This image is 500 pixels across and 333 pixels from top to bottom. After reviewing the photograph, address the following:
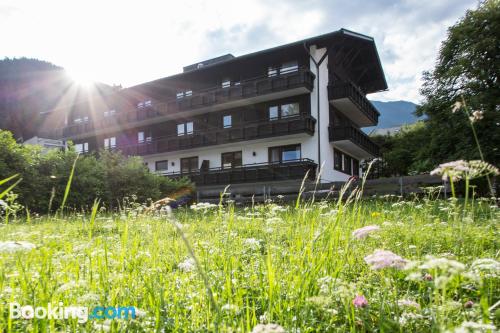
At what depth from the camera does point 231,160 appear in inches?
939

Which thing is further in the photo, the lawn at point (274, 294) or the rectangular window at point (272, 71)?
the rectangular window at point (272, 71)

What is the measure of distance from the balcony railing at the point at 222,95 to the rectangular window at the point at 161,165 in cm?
338

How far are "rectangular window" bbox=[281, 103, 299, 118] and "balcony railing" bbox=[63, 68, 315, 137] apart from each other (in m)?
1.34

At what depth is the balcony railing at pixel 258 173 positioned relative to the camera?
65.6 ft

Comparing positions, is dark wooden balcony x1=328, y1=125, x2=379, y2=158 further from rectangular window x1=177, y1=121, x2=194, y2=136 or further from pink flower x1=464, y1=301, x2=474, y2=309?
pink flower x1=464, y1=301, x2=474, y2=309

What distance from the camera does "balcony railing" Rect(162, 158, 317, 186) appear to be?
20.0 m

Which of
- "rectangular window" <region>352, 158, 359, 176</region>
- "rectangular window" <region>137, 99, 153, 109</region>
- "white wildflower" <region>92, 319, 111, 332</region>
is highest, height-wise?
"rectangular window" <region>137, 99, 153, 109</region>

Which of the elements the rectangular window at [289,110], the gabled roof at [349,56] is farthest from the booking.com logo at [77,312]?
the rectangular window at [289,110]

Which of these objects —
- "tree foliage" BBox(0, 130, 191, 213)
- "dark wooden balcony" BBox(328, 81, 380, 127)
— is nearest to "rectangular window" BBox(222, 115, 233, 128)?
"dark wooden balcony" BBox(328, 81, 380, 127)

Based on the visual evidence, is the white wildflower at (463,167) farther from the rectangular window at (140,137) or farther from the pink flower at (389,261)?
the rectangular window at (140,137)

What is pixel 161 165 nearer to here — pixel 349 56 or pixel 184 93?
pixel 184 93

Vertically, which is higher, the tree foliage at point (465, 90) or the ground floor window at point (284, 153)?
the tree foliage at point (465, 90)

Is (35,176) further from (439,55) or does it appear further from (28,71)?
(28,71)

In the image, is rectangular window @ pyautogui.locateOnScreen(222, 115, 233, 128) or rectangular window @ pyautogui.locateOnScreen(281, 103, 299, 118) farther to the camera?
rectangular window @ pyautogui.locateOnScreen(222, 115, 233, 128)
